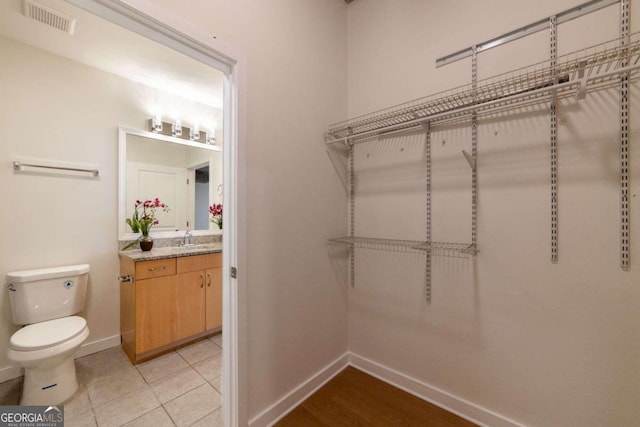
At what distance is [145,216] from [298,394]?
87.6 inches

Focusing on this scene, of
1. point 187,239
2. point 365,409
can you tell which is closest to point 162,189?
point 187,239

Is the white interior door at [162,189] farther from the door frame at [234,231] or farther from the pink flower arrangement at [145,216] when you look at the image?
the door frame at [234,231]

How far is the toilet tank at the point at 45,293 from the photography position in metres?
1.84

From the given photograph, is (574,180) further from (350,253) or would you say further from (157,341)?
(157,341)

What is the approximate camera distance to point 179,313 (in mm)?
2344

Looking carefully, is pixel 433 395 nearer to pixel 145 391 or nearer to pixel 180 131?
pixel 145 391

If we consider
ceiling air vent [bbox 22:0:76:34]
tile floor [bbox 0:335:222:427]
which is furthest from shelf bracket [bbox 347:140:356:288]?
ceiling air vent [bbox 22:0:76:34]

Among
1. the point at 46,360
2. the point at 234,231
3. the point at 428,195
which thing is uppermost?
the point at 428,195

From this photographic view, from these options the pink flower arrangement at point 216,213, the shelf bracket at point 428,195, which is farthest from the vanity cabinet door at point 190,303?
the shelf bracket at point 428,195

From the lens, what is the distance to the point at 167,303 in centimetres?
226

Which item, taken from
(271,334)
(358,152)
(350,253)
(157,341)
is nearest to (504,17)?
(358,152)

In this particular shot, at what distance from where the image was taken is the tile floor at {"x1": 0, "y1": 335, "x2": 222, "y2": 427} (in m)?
1.57

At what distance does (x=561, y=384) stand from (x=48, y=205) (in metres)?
3.70

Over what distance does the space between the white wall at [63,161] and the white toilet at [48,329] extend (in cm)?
21
